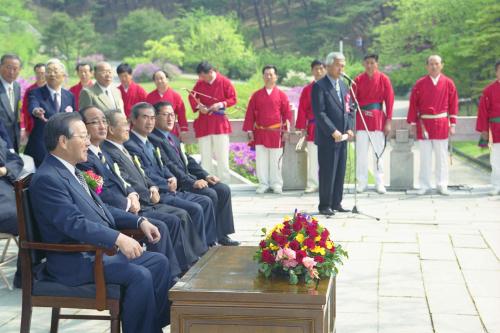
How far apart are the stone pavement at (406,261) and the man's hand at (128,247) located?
1.12 m

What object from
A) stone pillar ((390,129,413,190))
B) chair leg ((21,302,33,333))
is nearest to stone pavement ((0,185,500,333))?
stone pillar ((390,129,413,190))

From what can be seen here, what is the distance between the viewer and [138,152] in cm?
623

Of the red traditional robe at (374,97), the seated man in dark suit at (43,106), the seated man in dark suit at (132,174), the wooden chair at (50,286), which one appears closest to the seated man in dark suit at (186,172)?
the seated man in dark suit at (132,174)

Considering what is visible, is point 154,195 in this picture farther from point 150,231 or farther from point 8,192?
point 150,231

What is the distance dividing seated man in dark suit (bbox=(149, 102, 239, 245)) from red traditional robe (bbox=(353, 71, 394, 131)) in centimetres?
409

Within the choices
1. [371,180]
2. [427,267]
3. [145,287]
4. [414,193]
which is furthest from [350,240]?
[371,180]

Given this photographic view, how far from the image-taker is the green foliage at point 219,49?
141 ft

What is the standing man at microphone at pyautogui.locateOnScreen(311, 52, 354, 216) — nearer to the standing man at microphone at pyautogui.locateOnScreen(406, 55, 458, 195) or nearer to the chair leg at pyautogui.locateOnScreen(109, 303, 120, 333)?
the standing man at microphone at pyautogui.locateOnScreen(406, 55, 458, 195)

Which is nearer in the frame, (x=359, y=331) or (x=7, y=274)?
(x=359, y=331)

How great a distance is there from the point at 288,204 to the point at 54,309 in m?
5.73

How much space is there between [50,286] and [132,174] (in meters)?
1.88

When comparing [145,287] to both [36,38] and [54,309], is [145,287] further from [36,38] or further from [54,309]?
[36,38]

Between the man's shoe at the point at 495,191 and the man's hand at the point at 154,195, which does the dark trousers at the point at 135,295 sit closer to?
the man's hand at the point at 154,195

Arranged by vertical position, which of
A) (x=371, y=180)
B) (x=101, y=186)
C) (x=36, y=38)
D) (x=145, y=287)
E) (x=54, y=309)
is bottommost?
(x=371, y=180)
